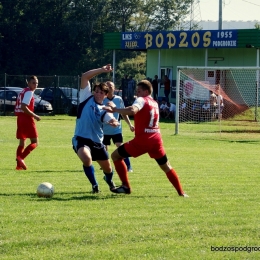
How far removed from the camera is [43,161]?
1588 cm

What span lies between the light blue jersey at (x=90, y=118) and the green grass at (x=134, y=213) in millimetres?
909

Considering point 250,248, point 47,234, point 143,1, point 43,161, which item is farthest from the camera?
point 143,1

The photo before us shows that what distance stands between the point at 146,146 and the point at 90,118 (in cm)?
95

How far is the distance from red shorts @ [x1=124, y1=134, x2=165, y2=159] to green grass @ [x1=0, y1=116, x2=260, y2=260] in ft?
2.13

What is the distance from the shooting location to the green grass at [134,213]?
6996mm

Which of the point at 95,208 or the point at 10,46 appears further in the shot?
the point at 10,46

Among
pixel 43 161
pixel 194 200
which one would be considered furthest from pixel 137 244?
pixel 43 161

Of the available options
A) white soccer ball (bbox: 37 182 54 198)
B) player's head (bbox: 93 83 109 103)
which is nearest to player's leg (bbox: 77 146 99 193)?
white soccer ball (bbox: 37 182 54 198)

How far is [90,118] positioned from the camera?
10594 mm

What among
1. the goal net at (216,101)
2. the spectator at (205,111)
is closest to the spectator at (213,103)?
the goal net at (216,101)

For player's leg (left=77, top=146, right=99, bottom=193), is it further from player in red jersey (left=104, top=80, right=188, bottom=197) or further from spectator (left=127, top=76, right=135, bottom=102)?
spectator (left=127, top=76, right=135, bottom=102)

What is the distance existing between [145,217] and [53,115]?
30.2 meters

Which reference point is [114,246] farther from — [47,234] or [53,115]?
[53,115]

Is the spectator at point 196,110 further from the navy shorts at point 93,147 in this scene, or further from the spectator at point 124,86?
the navy shorts at point 93,147
